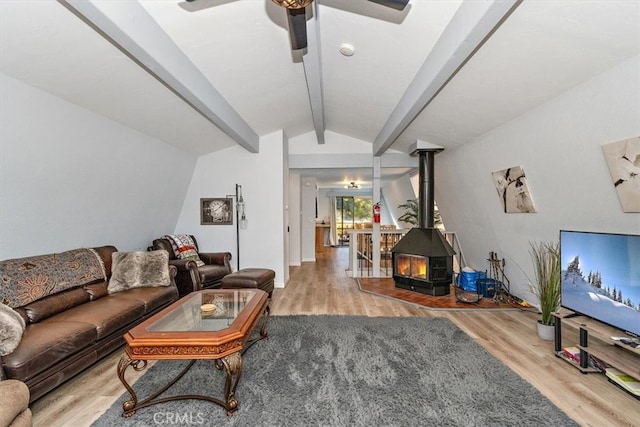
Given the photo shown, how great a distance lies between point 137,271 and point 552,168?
4.57 metres

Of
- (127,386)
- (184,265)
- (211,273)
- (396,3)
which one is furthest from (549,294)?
(184,265)

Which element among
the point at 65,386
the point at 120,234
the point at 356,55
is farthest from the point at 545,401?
the point at 120,234

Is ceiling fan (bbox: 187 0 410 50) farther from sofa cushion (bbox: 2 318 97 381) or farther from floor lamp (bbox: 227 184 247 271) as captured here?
floor lamp (bbox: 227 184 247 271)

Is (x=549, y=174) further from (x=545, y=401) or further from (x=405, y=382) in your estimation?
(x=405, y=382)

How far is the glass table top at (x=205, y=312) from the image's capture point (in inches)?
82.2

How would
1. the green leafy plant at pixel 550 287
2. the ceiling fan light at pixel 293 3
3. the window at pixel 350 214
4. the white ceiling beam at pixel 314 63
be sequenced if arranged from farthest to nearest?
the window at pixel 350 214 → the green leafy plant at pixel 550 287 → the white ceiling beam at pixel 314 63 → the ceiling fan light at pixel 293 3

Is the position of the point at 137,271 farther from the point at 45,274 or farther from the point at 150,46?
the point at 150,46

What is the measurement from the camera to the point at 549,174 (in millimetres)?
2922

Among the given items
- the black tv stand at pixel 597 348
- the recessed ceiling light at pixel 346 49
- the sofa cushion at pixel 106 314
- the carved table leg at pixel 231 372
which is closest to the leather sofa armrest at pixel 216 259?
the sofa cushion at pixel 106 314

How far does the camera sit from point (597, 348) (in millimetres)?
2320

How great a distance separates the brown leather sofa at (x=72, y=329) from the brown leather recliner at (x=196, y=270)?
0.59 metres

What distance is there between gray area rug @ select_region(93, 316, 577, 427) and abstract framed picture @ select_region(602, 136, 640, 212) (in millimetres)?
1572

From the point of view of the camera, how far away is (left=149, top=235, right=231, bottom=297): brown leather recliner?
4023mm

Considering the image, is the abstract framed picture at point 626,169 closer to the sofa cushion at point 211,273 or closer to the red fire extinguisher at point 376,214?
the red fire extinguisher at point 376,214
